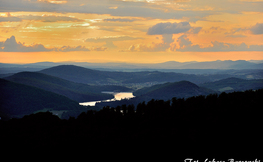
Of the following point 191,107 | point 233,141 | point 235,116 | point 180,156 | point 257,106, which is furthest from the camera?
point 191,107

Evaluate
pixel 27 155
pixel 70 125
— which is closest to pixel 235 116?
pixel 70 125

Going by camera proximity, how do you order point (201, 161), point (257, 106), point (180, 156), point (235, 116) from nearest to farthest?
point (201, 161) < point (180, 156) < point (235, 116) < point (257, 106)

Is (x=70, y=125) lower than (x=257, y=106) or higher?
lower

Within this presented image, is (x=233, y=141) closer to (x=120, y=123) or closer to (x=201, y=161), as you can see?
(x=201, y=161)

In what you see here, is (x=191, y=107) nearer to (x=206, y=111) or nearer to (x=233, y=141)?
(x=206, y=111)

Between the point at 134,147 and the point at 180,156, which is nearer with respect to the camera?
the point at 180,156

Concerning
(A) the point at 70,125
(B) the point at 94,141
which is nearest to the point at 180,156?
(B) the point at 94,141
